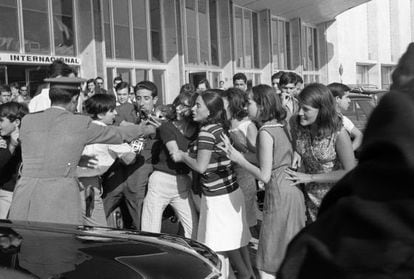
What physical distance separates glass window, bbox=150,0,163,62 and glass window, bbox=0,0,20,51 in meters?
5.32

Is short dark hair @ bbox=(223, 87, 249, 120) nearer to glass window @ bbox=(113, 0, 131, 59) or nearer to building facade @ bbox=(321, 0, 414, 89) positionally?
glass window @ bbox=(113, 0, 131, 59)

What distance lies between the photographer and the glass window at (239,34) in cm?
2295

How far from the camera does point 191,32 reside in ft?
64.2

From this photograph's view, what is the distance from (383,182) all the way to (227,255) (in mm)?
3670

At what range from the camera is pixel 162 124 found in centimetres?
496

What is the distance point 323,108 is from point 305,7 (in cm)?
2435

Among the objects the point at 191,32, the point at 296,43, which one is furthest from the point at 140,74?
the point at 296,43

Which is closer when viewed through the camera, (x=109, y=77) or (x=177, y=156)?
(x=177, y=156)

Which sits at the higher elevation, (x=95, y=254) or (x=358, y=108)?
(x=358, y=108)

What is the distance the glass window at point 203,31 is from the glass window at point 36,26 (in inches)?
292

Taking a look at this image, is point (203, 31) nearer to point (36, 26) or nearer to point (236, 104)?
point (36, 26)

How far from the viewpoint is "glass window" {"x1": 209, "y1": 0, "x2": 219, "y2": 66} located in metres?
21.0

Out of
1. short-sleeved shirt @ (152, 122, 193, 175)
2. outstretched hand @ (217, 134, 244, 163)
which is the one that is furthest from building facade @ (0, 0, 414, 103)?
outstretched hand @ (217, 134, 244, 163)

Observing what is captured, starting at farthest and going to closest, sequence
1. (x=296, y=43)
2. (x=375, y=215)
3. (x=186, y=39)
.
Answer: (x=296, y=43)
(x=186, y=39)
(x=375, y=215)
